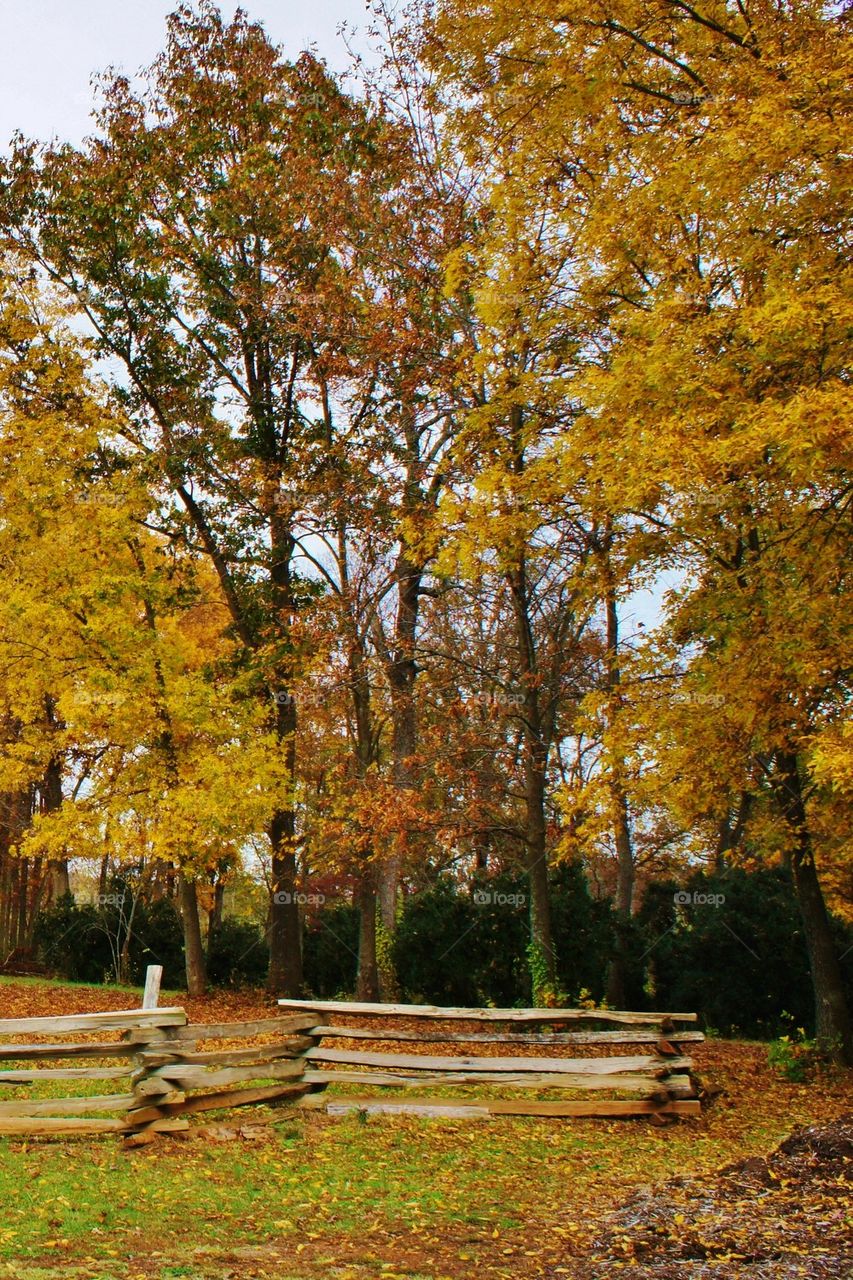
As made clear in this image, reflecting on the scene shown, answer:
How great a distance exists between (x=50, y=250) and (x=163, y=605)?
654 centimetres

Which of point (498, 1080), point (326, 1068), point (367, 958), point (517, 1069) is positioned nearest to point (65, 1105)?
point (326, 1068)

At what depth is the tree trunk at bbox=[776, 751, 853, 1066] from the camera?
11.9m

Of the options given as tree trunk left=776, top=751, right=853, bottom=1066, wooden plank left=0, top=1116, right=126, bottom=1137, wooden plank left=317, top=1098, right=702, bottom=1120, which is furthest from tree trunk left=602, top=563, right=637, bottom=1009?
wooden plank left=0, top=1116, right=126, bottom=1137

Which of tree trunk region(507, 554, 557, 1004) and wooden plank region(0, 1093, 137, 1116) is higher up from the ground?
tree trunk region(507, 554, 557, 1004)

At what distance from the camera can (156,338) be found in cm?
1870

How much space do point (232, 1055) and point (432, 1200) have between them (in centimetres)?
299

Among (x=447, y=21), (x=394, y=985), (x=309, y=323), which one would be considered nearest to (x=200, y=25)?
(x=309, y=323)

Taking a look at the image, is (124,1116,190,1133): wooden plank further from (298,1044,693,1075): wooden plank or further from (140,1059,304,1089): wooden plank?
(298,1044,693,1075): wooden plank

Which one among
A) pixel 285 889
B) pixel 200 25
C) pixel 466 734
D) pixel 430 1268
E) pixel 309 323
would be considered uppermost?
pixel 200 25

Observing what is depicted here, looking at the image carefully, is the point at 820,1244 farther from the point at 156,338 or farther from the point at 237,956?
the point at 237,956

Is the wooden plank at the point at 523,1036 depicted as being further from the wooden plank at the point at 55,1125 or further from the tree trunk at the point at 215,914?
the tree trunk at the point at 215,914

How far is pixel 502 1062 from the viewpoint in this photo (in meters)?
9.65

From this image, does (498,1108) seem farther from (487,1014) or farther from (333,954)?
(333,954)

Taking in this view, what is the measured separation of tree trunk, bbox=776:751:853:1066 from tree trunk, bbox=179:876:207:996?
35.6 feet
